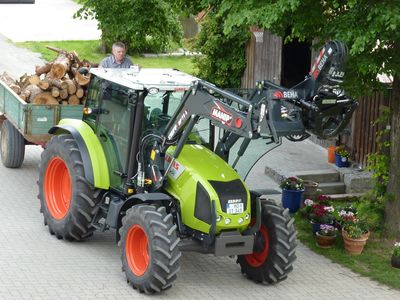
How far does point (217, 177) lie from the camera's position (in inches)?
455

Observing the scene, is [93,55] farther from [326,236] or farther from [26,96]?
[326,236]

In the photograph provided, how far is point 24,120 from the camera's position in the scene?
48.8 ft

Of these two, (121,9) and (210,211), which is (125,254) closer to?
(210,211)

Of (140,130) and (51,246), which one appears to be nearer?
(140,130)

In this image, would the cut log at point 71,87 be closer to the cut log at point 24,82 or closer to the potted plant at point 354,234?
the cut log at point 24,82

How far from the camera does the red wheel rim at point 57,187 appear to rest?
13352 mm

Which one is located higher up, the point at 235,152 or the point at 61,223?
the point at 235,152

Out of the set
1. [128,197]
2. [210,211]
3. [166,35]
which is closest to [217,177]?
[210,211]

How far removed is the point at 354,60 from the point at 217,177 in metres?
2.43

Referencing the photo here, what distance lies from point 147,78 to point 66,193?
227 cm

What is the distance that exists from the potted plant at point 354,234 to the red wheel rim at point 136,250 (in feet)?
10.6

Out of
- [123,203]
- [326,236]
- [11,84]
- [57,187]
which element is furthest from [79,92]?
[326,236]

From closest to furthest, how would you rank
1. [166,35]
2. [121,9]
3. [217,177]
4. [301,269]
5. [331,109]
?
[331,109], [217,177], [301,269], [121,9], [166,35]

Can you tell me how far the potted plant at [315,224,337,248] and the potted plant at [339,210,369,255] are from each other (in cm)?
18
